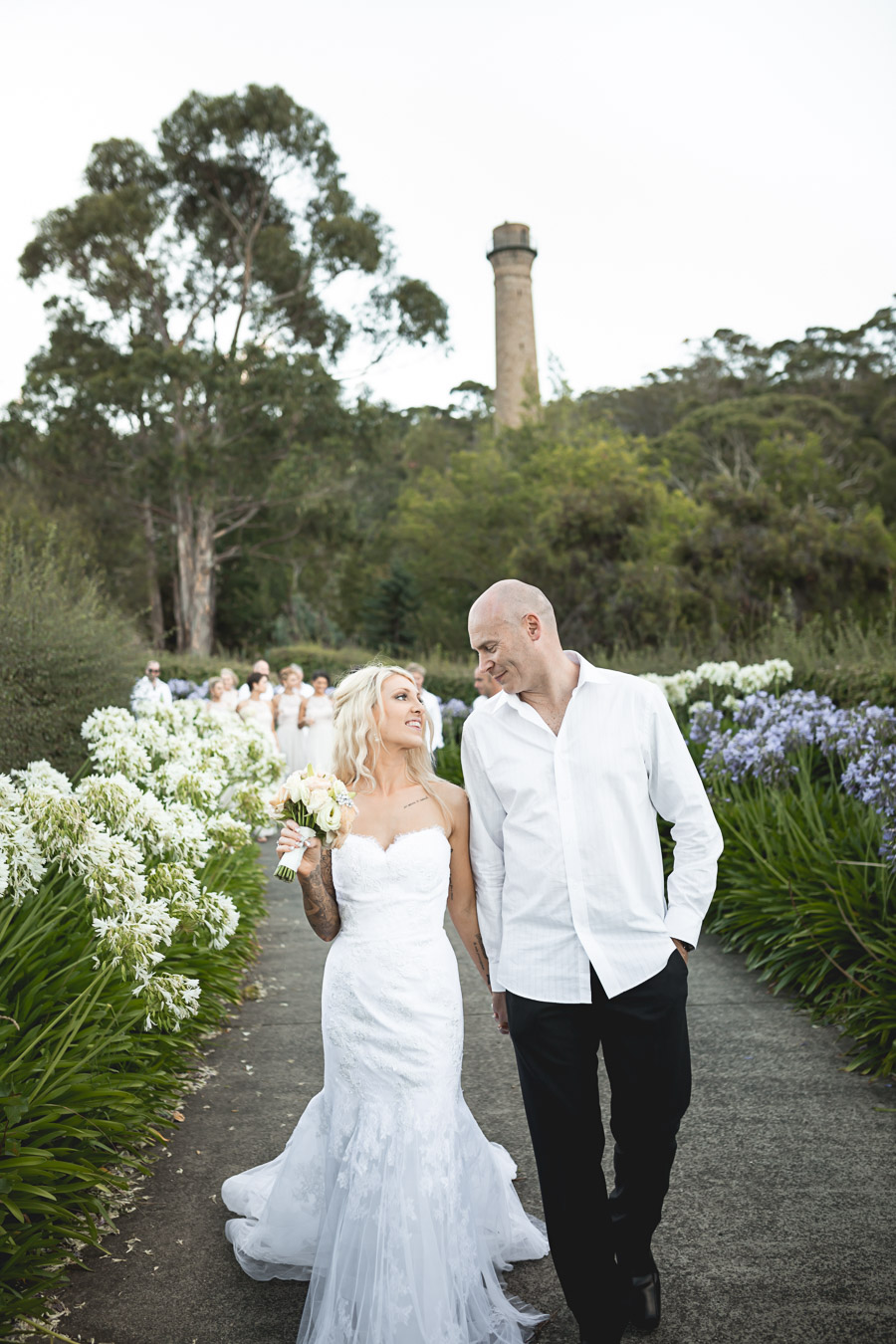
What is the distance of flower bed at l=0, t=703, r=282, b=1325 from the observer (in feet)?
9.89

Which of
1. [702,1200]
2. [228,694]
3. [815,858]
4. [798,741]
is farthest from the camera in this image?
[228,694]

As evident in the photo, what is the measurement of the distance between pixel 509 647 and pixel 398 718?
0.53 meters

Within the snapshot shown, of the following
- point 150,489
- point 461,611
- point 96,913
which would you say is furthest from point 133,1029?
point 461,611

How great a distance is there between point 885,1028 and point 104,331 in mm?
→ 31232

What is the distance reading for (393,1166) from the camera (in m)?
2.76

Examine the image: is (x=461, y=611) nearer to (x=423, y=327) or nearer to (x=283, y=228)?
(x=423, y=327)

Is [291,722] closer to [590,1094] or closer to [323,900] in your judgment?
[323,900]

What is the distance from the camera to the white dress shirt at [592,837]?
2562 mm

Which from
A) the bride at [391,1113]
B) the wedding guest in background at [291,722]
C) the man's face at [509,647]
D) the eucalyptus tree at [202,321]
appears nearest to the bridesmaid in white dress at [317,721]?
the wedding guest in background at [291,722]

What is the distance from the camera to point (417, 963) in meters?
2.93

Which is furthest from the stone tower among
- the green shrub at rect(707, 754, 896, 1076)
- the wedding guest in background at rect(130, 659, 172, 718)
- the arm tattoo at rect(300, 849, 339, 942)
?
the arm tattoo at rect(300, 849, 339, 942)

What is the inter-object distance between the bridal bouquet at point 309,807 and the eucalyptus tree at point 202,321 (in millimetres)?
27255

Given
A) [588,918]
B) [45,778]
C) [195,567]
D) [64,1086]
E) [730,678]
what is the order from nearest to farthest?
1. [588,918]
2. [64,1086]
3. [45,778]
4. [730,678]
5. [195,567]

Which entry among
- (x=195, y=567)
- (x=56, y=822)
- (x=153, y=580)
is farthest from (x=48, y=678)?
(x=153, y=580)
